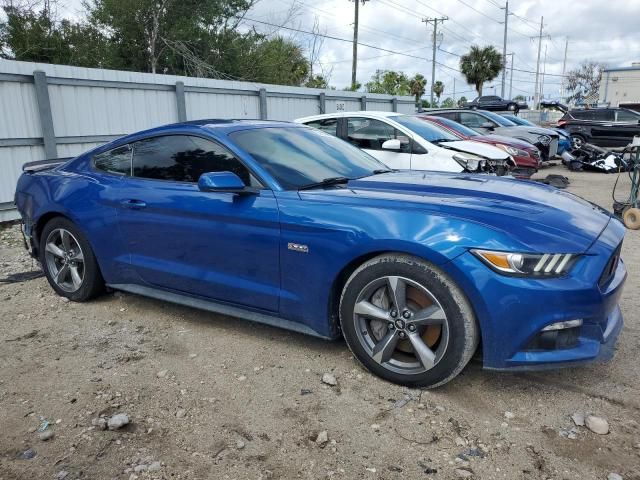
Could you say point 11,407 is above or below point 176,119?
below

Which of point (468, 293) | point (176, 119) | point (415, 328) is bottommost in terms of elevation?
point (415, 328)

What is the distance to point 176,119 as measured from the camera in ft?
35.0

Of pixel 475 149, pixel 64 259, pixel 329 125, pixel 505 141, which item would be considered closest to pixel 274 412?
pixel 64 259

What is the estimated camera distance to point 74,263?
4488 mm

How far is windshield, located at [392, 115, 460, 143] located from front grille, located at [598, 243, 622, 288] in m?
5.30

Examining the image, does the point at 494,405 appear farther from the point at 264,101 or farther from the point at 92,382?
the point at 264,101

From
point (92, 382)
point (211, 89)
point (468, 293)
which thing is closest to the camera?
point (468, 293)

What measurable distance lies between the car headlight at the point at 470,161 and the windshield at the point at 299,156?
3.71 metres

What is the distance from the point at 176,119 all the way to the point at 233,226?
314 inches

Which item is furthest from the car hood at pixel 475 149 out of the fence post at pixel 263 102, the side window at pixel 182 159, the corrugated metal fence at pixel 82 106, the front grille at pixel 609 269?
the fence post at pixel 263 102

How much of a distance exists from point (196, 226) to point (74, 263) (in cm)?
156

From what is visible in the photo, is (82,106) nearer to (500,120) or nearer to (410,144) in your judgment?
(410,144)

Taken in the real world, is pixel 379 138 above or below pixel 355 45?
below

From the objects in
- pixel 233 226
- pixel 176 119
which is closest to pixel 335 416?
pixel 233 226
